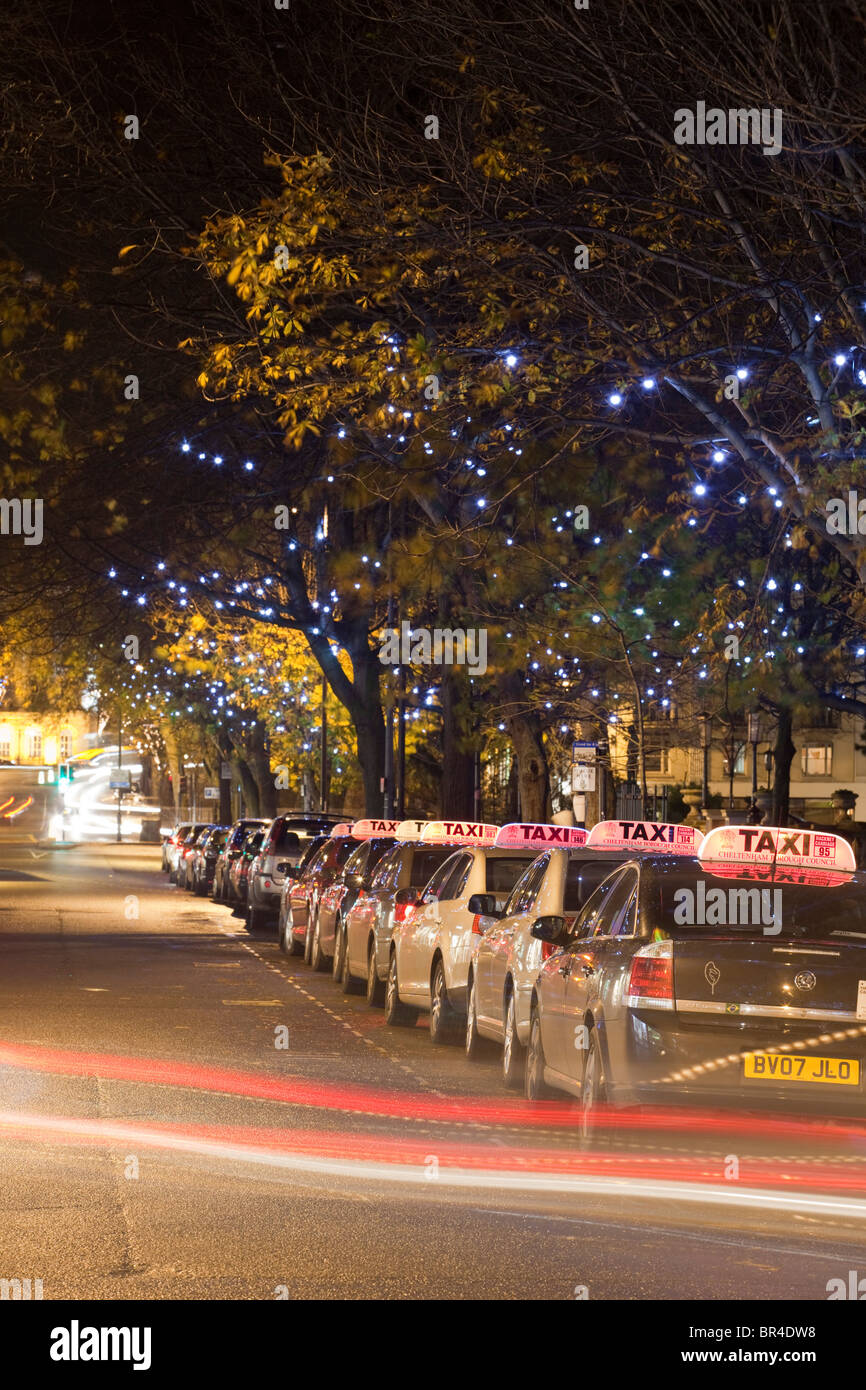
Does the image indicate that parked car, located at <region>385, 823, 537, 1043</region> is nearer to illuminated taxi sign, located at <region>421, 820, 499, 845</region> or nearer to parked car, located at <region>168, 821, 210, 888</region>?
illuminated taxi sign, located at <region>421, 820, 499, 845</region>

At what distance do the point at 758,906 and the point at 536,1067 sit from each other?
248 centimetres

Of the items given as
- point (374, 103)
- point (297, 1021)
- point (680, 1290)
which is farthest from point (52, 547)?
point (680, 1290)

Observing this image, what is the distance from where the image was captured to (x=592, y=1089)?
10594mm

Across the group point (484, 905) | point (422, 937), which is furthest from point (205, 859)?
point (484, 905)

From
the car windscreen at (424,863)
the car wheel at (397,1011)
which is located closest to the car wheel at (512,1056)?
the car wheel at (397,1011)

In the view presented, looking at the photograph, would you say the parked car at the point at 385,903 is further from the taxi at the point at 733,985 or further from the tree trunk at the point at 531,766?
the tree trunk at the point at 531,766

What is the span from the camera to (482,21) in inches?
598

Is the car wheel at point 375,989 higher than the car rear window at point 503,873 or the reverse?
the reverse

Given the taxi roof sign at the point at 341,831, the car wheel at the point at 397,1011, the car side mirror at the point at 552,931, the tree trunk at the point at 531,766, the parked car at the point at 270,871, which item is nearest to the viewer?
the car side mirror at the point at 552,931

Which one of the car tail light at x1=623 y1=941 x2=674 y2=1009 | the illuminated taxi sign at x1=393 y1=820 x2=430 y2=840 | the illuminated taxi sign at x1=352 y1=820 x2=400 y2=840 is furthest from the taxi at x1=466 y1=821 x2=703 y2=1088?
the illuminated taxi sign at x1=352 y1=820 x2=400 y2=840

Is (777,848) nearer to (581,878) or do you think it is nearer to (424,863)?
(581,878)

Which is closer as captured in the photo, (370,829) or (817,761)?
(370,829)

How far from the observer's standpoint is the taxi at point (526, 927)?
13.4 m

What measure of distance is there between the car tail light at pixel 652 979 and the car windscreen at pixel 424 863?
885cm
